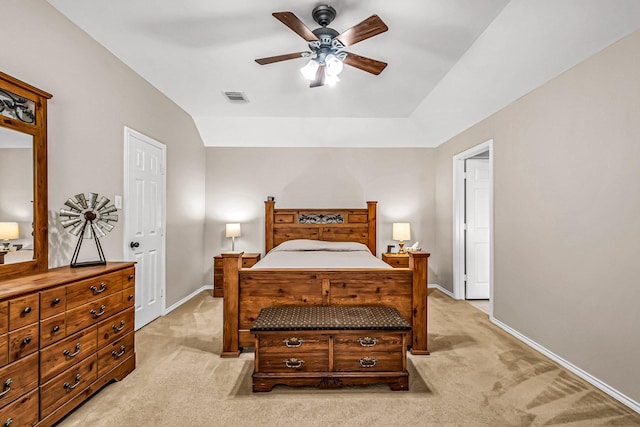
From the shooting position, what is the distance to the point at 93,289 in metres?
2.03

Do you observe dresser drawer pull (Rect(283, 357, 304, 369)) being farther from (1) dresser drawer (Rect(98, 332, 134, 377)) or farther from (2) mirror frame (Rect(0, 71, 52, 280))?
(2) mirror frame (Rect(0, 71, 52, 280))

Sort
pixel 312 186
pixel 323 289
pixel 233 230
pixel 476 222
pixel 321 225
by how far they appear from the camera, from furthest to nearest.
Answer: pixel 312 186 < pixel 321 225 < pixel 233 230 < pixel 476 222 < pixel 323 289

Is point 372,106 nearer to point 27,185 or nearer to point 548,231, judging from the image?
point 548,231

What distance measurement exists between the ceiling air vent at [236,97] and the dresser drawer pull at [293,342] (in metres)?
2.89

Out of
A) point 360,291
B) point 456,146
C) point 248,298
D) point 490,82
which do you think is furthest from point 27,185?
point 456,146

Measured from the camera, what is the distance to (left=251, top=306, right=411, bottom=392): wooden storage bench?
218 centimetres

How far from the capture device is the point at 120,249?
3.04 metres

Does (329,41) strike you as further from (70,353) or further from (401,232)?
(401,232)

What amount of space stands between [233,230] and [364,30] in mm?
3445

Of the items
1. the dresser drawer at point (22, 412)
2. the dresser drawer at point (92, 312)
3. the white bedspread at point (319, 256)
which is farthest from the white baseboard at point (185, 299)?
the dresser drawer at point (22, 412)

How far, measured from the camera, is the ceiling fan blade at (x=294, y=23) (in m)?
1.91

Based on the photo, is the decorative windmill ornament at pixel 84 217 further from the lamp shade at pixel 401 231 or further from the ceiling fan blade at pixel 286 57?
the lamp shade at pixel 401 231

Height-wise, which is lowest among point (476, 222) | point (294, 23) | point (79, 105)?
point (476, 222)

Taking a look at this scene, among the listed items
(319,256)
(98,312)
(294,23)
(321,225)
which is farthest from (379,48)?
(98,312)
